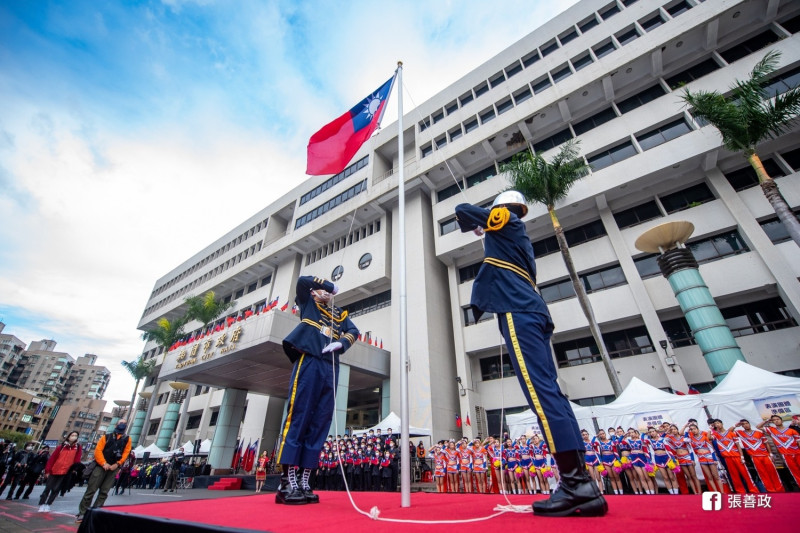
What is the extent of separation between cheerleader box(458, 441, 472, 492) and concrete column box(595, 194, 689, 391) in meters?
9.00

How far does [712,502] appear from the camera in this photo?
219cm

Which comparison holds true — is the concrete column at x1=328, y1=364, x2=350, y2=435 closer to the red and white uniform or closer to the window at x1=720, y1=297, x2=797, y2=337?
the red and white uniform

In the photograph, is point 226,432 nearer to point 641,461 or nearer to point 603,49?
point 641,461

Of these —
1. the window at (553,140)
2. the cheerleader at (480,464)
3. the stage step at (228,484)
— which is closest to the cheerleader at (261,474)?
the stage step at (228,484)

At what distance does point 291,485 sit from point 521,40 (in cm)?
2733

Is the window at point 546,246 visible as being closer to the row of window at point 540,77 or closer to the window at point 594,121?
the window at point 594,121

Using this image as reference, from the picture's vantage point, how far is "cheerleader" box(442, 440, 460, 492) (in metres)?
11.6

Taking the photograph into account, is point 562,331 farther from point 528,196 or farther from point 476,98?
point 476,98

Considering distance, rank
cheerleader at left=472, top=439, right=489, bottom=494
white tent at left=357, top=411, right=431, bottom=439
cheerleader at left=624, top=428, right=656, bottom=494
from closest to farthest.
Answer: cheerleader at left=624, top=428, right=656, bottom=494 → cheerleader at left=472, top=439, right=489, bottom=494 → white tent at left=357, top=411, right=431, bottom=439

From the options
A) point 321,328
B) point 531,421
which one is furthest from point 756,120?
point 321,328

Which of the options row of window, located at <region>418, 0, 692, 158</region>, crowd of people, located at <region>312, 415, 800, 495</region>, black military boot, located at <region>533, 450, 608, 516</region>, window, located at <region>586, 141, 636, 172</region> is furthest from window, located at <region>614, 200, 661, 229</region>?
black military boot, located at <region>533, 450, 608, 516</region>

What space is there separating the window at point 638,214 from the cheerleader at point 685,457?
12.3 m

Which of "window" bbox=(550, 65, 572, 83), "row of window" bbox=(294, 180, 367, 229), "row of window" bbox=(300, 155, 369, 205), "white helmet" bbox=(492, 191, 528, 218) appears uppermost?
"row of window" bbox=(300, 155, 369, 205)

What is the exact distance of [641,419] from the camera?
10.9 meters
